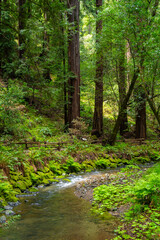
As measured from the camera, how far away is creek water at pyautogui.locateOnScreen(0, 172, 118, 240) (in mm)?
4094

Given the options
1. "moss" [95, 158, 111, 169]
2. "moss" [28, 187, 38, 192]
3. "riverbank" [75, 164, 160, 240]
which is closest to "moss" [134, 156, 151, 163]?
"moss" [95, 158, 111, 169]

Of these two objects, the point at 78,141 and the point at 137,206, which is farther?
the point at 78,141

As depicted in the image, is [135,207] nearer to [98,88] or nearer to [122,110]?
[122,110]

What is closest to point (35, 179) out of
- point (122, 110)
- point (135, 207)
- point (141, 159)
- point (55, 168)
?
point (55, 168)

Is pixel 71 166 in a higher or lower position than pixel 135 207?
lower

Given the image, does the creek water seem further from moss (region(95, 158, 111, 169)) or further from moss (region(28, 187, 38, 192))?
moss (region(95, 158, 111, 169))

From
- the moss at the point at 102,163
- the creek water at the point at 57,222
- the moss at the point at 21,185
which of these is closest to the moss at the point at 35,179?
the moss at the point at 21,185

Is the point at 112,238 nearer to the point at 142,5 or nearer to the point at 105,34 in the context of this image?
the point at 142,5

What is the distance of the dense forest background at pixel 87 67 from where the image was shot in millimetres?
9000

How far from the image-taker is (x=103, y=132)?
14836 millimetres

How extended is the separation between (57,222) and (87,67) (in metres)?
11.0

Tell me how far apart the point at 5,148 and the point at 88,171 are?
384cm

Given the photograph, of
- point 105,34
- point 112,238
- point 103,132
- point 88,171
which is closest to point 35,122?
point 103,132

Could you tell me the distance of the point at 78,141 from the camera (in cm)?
1255
